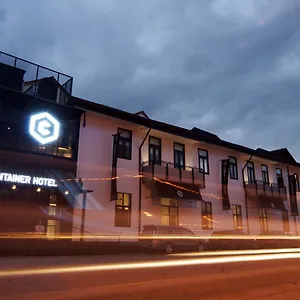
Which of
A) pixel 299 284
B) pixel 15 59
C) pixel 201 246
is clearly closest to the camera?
pixel 299 284

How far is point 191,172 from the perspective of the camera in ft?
87.6

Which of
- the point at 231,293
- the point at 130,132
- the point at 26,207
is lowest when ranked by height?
the point at 231,293

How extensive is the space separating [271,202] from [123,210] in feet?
51.2

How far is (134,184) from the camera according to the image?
2420 centimetres

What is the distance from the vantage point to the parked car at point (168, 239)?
2036cm

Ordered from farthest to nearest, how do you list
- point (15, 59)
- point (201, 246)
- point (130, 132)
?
point (130, 132), point (201, 246), point (15, 59)

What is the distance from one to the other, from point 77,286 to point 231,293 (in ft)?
11.7

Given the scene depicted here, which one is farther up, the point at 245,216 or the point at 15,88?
the point at 15,88

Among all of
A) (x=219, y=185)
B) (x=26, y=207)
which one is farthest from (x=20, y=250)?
(x=219, y=185)

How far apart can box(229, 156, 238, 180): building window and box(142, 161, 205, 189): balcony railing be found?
4809 millimetres

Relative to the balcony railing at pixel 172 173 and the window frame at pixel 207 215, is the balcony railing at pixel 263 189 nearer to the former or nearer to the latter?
the window frame at pixel 207 215

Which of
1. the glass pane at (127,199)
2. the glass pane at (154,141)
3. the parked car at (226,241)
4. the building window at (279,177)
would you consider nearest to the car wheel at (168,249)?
the parked car at (226,241)

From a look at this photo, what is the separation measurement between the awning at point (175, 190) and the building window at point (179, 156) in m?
1.88

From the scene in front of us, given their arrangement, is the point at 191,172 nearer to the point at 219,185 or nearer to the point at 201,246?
the point at 219,185
